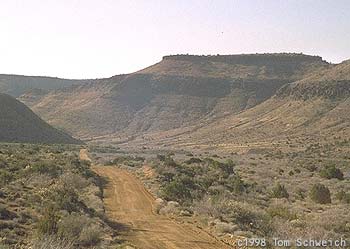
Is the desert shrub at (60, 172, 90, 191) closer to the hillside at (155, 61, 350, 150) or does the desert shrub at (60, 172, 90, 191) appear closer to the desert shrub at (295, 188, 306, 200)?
the desert shrub at (295, 188, 306, 200)

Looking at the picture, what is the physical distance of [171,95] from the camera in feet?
492

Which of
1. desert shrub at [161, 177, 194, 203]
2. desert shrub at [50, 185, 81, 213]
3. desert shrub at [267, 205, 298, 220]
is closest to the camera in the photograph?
desert shrub at [50, 185, 81, 213]

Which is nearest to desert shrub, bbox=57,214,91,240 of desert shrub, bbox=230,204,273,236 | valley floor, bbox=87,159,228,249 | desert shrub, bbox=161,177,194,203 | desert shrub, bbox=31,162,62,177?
valley floor, bbox=87,159,228,249

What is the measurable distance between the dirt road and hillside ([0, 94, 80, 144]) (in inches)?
2124

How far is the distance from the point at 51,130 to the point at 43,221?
81.0m

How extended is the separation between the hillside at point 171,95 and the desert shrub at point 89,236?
11173 cm

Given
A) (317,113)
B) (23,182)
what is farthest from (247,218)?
(317,113)

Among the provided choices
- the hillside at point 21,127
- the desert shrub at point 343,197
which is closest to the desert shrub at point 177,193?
the desert shrub at point 343,197

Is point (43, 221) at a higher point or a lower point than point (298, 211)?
higher

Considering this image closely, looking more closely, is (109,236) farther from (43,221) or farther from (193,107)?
(193,107)

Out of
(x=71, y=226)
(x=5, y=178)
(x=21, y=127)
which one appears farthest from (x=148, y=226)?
(x=21, y=127)

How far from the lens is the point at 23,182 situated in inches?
912

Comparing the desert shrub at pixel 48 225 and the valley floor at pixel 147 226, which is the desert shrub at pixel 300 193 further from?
the desert shrub at pixel 48 225

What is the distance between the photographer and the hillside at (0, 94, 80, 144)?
77.2 meters
